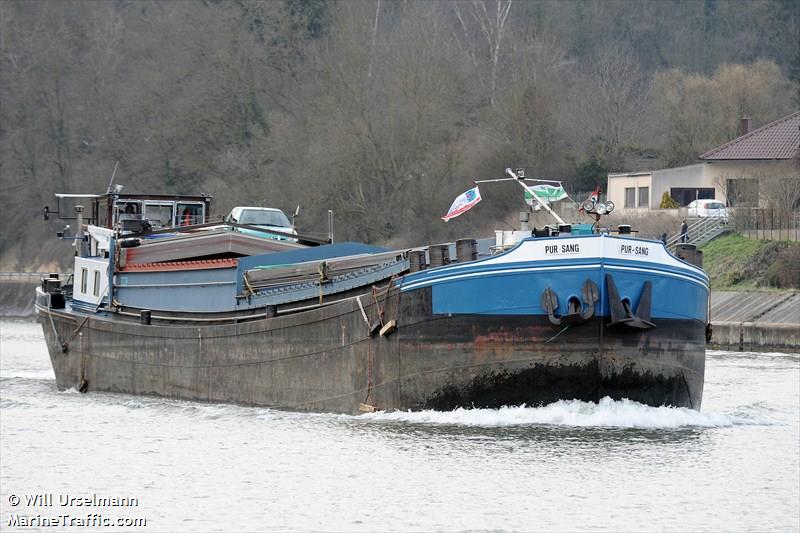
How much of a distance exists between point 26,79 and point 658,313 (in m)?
63.9

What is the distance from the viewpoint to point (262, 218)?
102 feet

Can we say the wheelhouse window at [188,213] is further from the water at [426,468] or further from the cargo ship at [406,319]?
the water at [426,468]

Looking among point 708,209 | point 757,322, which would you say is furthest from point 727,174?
point 757,322

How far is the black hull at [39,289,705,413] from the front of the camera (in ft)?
71.9

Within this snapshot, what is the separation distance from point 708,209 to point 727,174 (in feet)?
17.7

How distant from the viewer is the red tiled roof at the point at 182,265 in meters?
27.2

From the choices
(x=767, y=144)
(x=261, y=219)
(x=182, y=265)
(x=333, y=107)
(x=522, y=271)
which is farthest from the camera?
(x=333, y=107)

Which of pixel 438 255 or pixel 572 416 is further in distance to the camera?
pixel 438 255

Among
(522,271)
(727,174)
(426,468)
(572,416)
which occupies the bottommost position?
(426,468)

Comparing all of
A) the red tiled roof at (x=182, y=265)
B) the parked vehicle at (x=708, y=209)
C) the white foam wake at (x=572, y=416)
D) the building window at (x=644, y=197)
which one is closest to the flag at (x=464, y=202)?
the white foam wake at (x=572, y=416)

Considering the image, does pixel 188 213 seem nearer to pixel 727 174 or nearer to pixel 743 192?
pixel 743 192

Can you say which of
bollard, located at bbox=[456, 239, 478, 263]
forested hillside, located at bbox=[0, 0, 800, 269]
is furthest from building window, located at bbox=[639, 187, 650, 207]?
bollard, located at bbox=[456, 239, 478, 263]

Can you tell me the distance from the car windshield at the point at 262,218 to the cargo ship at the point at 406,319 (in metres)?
0.31

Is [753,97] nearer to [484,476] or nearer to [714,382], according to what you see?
[714,382]
